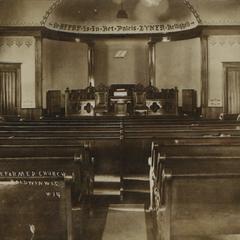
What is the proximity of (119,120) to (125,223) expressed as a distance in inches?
169

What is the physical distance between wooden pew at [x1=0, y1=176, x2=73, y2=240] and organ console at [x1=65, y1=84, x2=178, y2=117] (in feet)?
30.7

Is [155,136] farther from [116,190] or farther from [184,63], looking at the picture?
[184,63]

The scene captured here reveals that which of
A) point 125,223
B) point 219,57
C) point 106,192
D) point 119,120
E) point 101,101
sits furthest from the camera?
point 101,101

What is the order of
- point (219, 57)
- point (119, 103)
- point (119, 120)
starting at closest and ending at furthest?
point (119, 120), point (219, 57), point (119, 103)

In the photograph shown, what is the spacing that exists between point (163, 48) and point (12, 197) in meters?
12.0

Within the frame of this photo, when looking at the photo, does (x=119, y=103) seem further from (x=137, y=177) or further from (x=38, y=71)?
(x=137, y=177)

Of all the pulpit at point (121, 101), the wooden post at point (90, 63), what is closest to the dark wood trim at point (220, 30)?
the pulpit at point (121, 101)

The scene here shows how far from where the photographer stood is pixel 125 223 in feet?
16.2

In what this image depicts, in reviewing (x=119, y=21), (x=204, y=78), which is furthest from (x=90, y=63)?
(x=204, y=78)

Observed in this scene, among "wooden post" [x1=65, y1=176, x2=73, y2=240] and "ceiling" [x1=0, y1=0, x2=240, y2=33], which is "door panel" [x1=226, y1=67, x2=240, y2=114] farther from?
"wooden post" [x1=65, y1=176, x2=73, y2=240]

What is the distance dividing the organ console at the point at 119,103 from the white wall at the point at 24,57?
1.24m

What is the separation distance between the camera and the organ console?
1273 centimetres

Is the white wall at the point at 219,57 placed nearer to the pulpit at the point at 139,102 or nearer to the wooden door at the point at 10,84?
the pulpit at the point at 139,102

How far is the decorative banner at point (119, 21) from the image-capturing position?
13.2m
